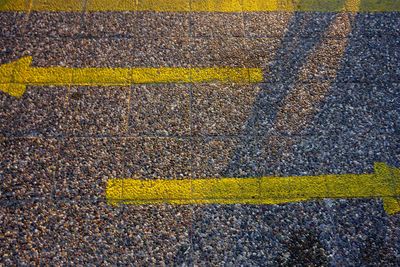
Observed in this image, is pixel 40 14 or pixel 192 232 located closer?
pixel 192 232

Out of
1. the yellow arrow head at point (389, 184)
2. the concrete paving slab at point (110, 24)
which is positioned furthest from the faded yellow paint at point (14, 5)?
the yellow arrow head at point (389, 184)

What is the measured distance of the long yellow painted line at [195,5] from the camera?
4398mm

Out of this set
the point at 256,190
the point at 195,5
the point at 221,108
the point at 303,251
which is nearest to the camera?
the point at 303,251

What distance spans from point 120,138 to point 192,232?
0.94 meters

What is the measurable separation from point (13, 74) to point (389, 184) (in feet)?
10.2

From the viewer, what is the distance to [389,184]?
3443 mm

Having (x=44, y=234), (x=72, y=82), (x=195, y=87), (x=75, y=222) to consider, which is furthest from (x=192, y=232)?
(x=72, y=82)

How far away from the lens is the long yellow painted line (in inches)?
173

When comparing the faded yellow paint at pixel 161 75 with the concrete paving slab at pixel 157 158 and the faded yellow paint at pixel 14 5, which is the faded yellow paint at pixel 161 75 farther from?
the faded yellow paint at pixel 14 5

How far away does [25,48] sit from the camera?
13.3 ft

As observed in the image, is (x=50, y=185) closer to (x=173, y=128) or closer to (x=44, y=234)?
(x=44, y=234)

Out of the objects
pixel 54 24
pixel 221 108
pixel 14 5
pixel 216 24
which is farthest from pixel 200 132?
pixel 14 5

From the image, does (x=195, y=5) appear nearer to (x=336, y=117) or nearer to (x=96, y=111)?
(x=96, y=111)

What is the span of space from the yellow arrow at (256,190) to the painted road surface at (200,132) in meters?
0.01
